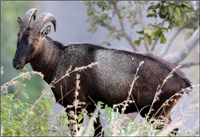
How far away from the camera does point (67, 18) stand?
57.7ft

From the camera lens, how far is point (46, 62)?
24.7 ft

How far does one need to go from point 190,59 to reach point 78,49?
27.3ft

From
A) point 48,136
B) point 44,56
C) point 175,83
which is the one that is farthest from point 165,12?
point 48,136

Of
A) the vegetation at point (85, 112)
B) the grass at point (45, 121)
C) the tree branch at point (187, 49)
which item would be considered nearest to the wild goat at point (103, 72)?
the vegetation at point (85, 112)

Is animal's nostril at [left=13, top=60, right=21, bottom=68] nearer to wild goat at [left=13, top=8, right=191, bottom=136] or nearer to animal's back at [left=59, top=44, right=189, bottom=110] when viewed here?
wild goat at [left=13, top=8, right=191, bottom=136]

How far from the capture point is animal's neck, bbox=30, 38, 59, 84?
748cm

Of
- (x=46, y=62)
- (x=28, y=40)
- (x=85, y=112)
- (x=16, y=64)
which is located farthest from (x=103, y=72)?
(x=85, y=112)

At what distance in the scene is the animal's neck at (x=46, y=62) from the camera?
24.6ft

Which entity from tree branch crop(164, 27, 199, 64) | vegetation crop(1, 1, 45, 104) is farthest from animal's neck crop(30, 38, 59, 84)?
vegetation crop(1, 1, 45, 104)

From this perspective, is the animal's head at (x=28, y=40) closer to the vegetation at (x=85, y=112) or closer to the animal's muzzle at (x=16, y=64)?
the animal's muzzle at (x=16, y=64)

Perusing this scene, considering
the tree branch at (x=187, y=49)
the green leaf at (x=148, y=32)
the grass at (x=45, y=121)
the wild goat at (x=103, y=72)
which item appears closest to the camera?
the grass at (x=45, y=121)

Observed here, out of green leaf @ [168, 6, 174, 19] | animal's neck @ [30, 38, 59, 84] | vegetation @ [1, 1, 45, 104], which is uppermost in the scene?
green leaf @ [168, 6, 174, 19]

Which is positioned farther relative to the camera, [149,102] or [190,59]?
[190,59]

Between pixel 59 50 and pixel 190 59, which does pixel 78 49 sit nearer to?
pixel 59 50
